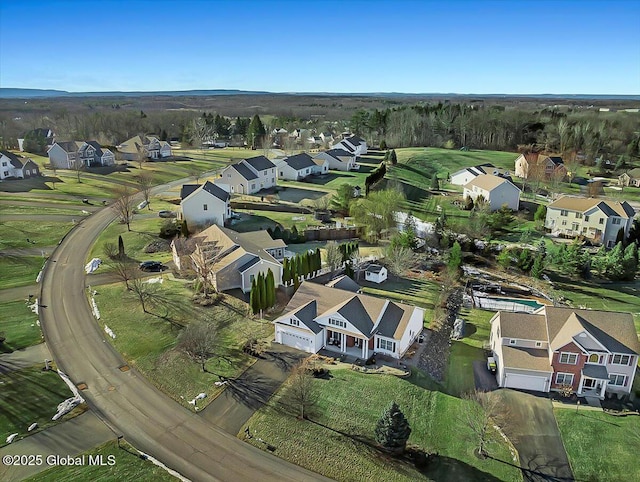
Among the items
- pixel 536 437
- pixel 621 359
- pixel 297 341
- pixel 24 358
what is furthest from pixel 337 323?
pixel 24 358

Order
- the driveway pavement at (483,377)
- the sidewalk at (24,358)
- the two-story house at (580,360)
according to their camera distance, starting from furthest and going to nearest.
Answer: the sidewalk at (24,358) → the driveway pavement at (483,377) → the two-story house at (580,360)

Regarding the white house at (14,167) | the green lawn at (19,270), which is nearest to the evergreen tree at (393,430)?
the green lawn at (19,270)

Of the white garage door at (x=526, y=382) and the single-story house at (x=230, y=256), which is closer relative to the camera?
the white garage door at (x=526, y=382)

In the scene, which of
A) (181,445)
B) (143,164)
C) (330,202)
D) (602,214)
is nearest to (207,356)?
(181,445)

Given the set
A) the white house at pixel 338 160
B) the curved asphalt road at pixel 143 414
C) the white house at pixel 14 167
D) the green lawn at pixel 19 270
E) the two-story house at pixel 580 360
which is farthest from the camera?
the white house at pixel 338 160

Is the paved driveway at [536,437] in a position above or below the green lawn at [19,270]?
below

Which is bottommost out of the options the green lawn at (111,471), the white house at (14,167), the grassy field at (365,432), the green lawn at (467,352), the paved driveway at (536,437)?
the paved driveway at (536,437)

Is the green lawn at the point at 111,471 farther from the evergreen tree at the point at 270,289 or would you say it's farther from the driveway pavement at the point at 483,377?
the driveway pavement at the point at 483,377

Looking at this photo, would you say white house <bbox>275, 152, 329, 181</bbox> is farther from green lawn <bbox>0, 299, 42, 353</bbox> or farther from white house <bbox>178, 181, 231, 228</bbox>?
green lawn <bbox>0, 299, 42, 353</bbox>
